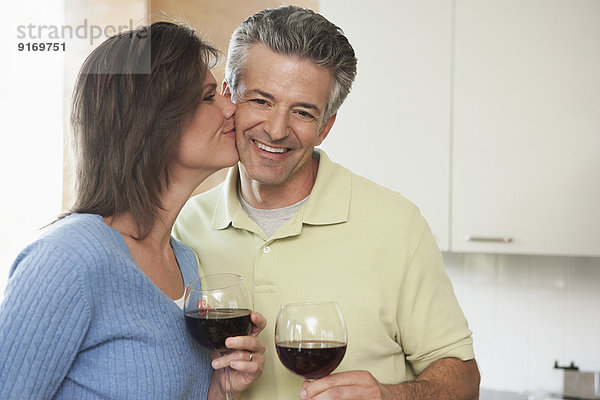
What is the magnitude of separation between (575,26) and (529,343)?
4.57 ft

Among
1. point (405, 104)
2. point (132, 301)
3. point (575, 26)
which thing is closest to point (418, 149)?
point (405, 104)

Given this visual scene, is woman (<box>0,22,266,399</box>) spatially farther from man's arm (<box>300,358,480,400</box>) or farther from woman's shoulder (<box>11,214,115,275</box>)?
man's arm (<box>300,358,480,400</box>)

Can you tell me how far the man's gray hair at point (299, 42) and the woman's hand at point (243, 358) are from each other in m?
0.64

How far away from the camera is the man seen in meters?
1.54

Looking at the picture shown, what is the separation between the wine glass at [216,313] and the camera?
121 centimetres

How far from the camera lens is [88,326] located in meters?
1.15

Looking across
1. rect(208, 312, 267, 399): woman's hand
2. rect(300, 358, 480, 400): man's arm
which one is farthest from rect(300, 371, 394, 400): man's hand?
rect(208, 312, 267, 399): woman's hand

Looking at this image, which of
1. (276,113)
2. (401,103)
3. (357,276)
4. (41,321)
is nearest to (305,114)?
(276,113)

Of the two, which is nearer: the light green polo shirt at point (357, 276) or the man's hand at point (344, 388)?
the man's hand at point (344, 388)

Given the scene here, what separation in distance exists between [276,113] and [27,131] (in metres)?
0.99

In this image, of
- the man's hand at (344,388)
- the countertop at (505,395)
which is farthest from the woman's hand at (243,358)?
the countertop at (505,395)

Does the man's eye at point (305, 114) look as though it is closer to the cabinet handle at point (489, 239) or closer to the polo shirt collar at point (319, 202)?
the polo shirt collar at point (319, 202)

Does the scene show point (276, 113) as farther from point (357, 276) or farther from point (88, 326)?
point (88, 326)

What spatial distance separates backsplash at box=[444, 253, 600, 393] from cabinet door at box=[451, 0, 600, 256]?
1.52 feet
